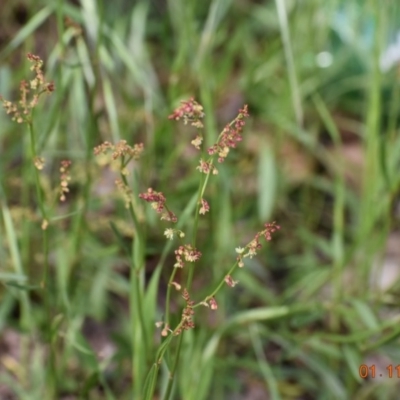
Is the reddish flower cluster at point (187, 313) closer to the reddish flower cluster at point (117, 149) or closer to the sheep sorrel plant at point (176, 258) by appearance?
the sheep sorrel plant at point (176, 258)

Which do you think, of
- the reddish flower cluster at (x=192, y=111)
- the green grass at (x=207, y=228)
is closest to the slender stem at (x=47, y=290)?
the green grass at (x=207, y=228)

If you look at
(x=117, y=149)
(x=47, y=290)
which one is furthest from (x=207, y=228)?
(x=117, y=149)

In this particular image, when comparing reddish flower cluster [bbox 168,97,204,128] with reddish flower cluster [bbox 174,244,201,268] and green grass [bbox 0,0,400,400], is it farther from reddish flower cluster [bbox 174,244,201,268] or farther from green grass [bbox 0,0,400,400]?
green grass [bbox 0,0,400,400]

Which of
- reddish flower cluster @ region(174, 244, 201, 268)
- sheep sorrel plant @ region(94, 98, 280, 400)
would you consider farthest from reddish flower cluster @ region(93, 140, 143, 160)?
reddish flower cluster @ region(174, 244, 201, 268)

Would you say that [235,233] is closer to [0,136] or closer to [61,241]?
[61,241]

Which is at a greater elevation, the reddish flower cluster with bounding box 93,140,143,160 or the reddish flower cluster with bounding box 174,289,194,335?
the reddish flower cluster with bounding box 93,140,143,160

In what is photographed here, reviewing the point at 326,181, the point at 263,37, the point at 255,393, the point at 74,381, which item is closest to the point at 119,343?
the point at 74,381

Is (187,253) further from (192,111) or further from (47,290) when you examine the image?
(47,290)

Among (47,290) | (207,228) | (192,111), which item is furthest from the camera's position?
(207,228)

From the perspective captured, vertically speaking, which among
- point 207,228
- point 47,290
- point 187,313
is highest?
point 207,228
